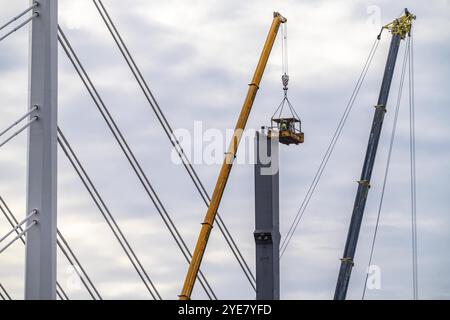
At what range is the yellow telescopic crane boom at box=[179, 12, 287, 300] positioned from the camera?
172ft

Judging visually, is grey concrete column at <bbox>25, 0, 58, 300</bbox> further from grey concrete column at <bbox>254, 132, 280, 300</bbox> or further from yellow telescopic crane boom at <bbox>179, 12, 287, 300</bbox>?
yellow telescopic crane boom at <bbox>179, 12, 287, 300</bbox>

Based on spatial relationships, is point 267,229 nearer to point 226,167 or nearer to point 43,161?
point 226,167

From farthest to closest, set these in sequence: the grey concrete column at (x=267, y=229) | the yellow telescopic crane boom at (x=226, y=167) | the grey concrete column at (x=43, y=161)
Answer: the yellow telescopic crane boom at (x=226, y=167) < the grey concrete column at (x=267, y=229) < the grey concrete column at (x=43, y=161)

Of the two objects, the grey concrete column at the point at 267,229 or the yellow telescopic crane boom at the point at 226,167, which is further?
the yellow telescopic crane boom at the point at 226,167

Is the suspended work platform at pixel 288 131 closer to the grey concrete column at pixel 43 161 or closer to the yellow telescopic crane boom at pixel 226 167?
the yellow telescopic crane boom at pixel 226 167

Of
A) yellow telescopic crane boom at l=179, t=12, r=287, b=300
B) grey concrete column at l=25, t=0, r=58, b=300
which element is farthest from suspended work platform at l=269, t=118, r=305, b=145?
grey concrete column at l=25, t=0, r=58, b=300

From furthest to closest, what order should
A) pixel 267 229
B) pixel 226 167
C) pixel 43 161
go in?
1. pixel 226 167
2. pixel 267 229
3. pixel 43 161

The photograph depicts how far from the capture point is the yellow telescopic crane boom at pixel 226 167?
52.3 m

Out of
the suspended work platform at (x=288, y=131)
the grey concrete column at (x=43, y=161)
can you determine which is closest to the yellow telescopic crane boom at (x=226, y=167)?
the suspended work platform at (x=288, y=131)

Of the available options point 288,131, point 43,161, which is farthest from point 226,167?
point 43,161

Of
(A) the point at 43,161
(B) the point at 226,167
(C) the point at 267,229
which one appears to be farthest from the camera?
(B) the point at 226,167

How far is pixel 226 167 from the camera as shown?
2194 inches

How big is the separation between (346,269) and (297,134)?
11482mm
